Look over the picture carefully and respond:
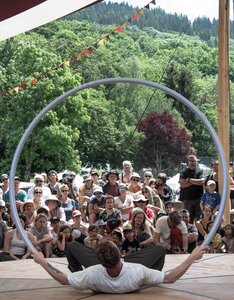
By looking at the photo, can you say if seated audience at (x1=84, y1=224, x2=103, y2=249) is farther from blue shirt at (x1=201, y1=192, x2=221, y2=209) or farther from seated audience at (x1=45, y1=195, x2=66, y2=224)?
blue shirt at (x1=201, y1=192, x2=221, y2=209)

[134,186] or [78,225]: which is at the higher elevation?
[134,186]

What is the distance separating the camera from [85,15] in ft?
275

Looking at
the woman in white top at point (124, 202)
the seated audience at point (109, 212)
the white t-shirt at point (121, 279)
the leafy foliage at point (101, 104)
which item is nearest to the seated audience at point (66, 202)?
the woman in white top at point (124, 202)

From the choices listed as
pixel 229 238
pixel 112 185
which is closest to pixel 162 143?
pixel 112 185

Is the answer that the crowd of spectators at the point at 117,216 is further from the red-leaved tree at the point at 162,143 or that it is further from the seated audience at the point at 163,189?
the red-leaved tree at the point at 162,143

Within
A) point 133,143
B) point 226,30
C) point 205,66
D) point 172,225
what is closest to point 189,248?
point 172,225

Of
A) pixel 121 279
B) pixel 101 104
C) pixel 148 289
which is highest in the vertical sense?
pixel 101 104

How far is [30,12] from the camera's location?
12031 millimetres

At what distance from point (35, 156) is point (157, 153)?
8.62 meters

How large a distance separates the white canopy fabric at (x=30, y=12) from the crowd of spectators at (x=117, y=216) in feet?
7.06

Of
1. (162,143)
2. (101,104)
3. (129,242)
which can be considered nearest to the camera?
(129,242)

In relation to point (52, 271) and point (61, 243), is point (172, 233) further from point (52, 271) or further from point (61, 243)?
point (52, 271)

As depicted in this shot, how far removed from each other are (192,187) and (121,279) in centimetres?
519

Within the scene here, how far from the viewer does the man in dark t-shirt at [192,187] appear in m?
12.1
